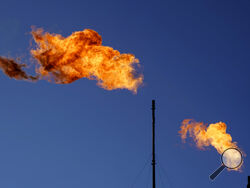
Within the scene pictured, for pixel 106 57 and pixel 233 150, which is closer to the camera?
pixel 233 150

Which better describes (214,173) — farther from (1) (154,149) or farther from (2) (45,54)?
(2) (45,54)

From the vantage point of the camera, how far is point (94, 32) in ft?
85.9

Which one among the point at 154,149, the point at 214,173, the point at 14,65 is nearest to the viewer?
the point at 214,173

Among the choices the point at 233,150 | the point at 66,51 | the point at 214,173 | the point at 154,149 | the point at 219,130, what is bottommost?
the point at 214,173

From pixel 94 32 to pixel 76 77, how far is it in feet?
11.3

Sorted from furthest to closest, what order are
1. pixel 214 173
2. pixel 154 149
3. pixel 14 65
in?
pixel 14 65 → pixel 154 149 → pixel 214 173

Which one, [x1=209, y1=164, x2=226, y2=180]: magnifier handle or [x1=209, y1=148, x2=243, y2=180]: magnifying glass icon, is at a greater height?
[x1=209, y1=148, x2=243, y2=180]: magnifying glass icon

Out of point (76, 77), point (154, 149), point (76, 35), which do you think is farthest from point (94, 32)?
point (154, 149)

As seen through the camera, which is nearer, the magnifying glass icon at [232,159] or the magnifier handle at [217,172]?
the magnifier handle at [217,172]

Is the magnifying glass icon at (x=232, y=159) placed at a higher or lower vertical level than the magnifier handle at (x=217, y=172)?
Result: higher

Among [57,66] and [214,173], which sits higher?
[57,66]

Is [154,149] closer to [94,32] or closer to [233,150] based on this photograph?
[233,150]

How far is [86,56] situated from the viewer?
26219 millimetres

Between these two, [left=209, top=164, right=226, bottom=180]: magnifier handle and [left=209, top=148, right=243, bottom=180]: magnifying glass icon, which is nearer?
[left=209, top=164, right=226, bottom=180]: magnifier handle
